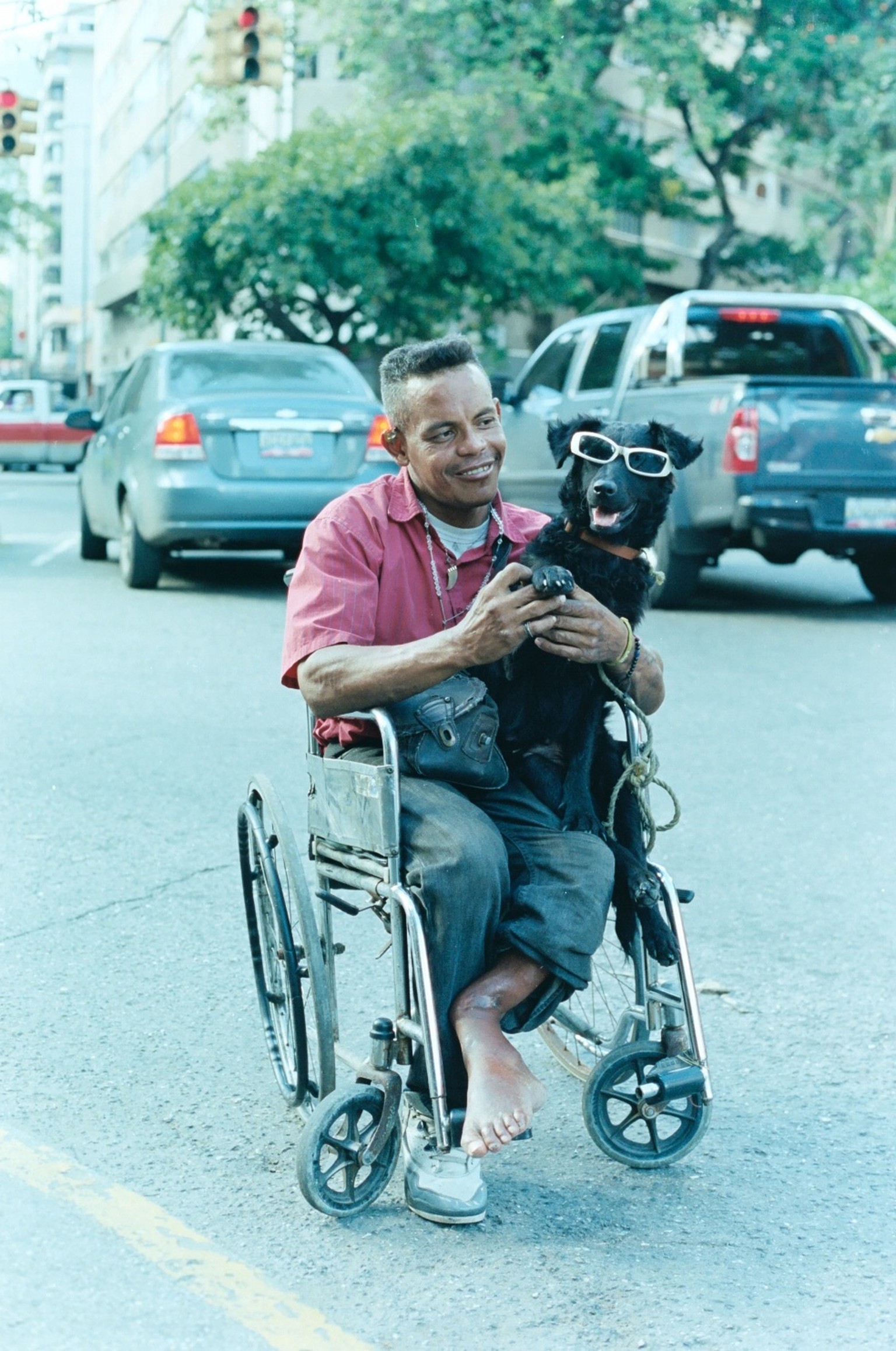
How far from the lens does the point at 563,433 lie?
3.77 metres

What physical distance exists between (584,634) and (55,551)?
12.8 meters

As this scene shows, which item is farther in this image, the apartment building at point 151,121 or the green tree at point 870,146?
the apartment building at point 151,121

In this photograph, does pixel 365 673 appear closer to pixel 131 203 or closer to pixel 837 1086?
pixel 837 1086

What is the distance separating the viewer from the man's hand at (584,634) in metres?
3.28

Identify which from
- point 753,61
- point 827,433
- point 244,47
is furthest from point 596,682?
point 753,61

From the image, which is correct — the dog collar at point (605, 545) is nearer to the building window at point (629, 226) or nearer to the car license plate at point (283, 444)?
the car license plate at point (283, 444)

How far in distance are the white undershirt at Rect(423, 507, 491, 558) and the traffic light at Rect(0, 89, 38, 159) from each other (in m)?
17.1

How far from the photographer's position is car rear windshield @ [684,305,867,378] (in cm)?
1227

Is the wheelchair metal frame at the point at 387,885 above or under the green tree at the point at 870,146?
under

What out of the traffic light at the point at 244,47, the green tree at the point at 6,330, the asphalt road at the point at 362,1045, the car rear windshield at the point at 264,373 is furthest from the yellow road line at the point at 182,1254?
the green tree at the point at 6,330

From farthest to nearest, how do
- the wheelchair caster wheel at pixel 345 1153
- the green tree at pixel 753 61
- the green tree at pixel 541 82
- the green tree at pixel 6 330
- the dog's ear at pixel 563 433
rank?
1. the green tree at pixel 6 330
2. the green tree at pixel 541 82
3. the green tree at pixel 753 61
4. the dog's ear at pixel 563 433
5. the wheelchair caster wheel at pixel 345 1153

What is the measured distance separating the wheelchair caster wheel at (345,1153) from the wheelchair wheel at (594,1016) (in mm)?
448

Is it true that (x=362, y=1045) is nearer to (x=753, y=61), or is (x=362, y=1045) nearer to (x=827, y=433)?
(x=827, y=433)

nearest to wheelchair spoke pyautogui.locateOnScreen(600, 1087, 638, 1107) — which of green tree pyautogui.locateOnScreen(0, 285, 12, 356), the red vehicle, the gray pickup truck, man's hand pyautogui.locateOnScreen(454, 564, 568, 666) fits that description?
man's hand pyautogui.locateOnScreen(454, 564, 568, 666)
